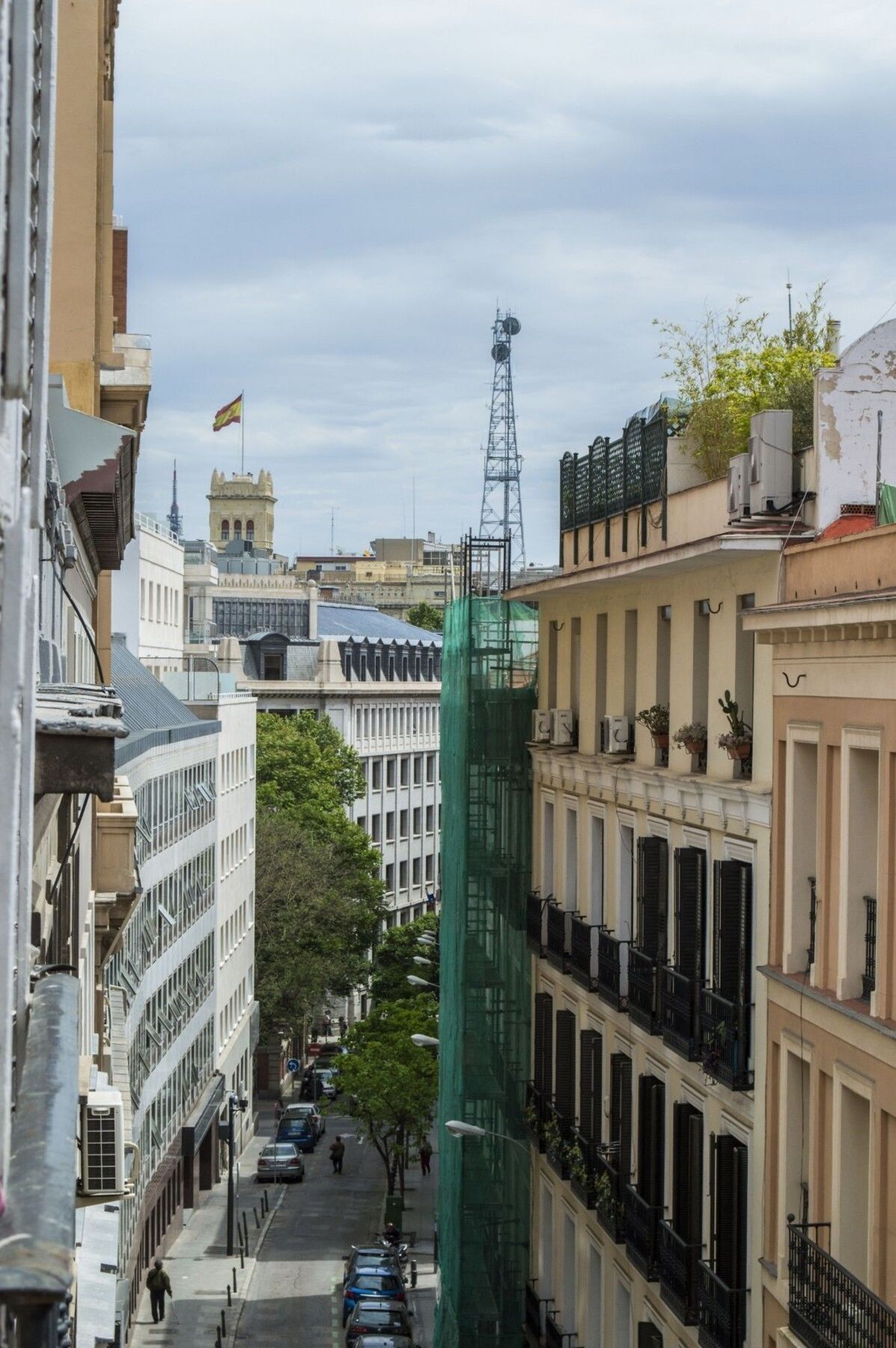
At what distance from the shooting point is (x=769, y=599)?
24859 mm

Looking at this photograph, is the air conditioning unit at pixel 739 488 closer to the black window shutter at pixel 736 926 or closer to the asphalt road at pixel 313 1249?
the black window shutter at pixel 736 926

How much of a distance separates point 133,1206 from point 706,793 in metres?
26.0

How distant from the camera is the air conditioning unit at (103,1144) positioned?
634 inches

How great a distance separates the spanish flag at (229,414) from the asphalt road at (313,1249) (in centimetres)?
5821

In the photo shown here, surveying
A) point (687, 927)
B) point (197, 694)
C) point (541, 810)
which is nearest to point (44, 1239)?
point (687, 927)

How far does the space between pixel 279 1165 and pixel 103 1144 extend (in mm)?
64371


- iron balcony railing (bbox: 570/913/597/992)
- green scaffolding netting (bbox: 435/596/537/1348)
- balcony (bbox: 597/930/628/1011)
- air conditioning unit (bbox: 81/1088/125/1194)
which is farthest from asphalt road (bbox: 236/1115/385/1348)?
air conditioning unit (bbox: 81/1088/125/1194)

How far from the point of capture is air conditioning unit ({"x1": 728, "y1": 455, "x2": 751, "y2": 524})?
25312mm

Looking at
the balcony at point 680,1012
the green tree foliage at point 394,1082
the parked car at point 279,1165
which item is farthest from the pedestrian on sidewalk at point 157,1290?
the balcony at point 680,1012

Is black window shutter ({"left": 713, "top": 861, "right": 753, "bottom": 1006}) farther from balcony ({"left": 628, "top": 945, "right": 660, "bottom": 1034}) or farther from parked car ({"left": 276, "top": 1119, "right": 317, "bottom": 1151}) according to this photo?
parked car ({"left": 276, "top": 1119, "right": 317, "bottom": 1151})

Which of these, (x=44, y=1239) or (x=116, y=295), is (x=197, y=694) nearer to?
(x=116, y=295)

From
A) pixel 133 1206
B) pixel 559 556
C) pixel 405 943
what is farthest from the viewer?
pixel 405 943

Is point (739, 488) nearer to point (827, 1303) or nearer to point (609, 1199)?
point (827, 1303)

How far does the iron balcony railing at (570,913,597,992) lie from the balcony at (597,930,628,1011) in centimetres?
32
